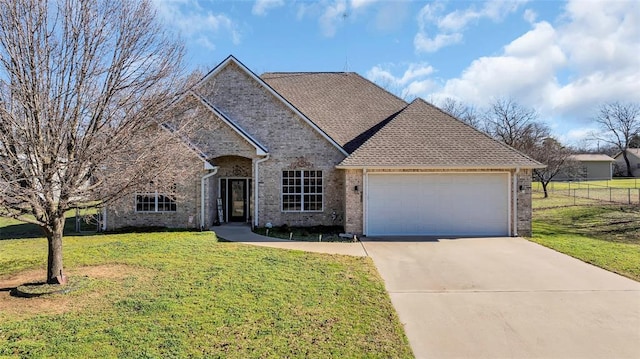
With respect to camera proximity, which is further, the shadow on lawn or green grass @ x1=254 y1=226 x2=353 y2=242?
the shadow on lawn

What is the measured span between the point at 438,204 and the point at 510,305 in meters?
7.20

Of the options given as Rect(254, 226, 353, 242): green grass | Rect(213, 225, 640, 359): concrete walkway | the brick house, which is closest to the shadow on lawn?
the brick house

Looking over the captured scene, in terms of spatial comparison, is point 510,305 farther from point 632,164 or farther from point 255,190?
point 632,164

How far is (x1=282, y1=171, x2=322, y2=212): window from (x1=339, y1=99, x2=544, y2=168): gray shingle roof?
2481mm

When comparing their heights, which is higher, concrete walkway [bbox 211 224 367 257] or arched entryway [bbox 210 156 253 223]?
arched entryway [bbox 210 156 253 223]

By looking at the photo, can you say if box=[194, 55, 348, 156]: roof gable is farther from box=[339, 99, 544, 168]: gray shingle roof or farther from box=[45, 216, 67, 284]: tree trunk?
box=[45, 216, 67, 284]: tree trunk

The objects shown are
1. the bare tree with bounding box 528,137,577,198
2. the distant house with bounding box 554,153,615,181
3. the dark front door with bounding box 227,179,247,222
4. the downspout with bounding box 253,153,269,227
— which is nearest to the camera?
the downspout with bounding box 253,153,269,227

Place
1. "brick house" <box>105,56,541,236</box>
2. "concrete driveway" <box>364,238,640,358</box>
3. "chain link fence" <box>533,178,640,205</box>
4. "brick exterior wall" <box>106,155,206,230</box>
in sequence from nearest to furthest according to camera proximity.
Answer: "concrete driveway" <box>364,238,640,358</box> < "brick house" <box>105,56,541,236</box> < "brick exterior wall" <box>106,155,206,230</box> < "chain link fence" <box>533,178,640,205</box>

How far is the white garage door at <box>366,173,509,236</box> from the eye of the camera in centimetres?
1346

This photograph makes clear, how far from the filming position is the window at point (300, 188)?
50.7 ft

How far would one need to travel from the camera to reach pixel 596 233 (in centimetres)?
1393

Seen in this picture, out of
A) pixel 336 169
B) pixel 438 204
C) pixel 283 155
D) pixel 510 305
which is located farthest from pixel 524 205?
pixel 283 155

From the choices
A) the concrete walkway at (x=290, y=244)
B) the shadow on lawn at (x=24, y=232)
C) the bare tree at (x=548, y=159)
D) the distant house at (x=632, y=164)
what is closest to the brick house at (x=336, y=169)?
the concrete walkway at (x=290, y=244)

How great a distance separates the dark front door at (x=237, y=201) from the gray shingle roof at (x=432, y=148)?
5981 mm
